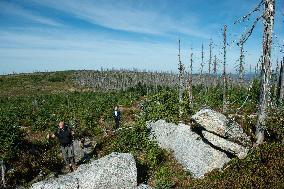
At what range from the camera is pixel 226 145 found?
1390cm

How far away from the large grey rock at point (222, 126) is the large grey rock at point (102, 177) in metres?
3.85

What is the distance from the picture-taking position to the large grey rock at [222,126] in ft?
45.7

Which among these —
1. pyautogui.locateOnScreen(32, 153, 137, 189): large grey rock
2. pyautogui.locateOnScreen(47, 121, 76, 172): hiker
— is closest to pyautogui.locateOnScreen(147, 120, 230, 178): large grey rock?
pyautogui.locateOnScreen(32, 153, 137, 189): large grey rock

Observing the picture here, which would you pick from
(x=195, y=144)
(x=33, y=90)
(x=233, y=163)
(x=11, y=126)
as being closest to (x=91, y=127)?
(x=11, y=126)

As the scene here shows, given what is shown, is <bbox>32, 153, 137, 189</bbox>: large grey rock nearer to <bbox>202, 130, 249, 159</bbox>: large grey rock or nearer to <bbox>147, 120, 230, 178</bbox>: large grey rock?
<bbox>147, 120, 230, 178</bbox>: large grey rock

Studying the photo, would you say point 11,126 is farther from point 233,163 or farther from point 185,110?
point 233,163

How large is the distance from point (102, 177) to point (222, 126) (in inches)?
220

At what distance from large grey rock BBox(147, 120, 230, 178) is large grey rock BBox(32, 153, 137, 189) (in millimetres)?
3106

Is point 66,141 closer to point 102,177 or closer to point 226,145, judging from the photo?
point 102,177

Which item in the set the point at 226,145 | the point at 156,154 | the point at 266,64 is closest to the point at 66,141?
the point at 156,154

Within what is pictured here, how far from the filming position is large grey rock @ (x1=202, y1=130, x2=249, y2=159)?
44.4 ft

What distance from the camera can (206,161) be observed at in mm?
14141

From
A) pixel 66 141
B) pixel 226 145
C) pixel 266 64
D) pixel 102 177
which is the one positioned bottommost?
pixel 102 177

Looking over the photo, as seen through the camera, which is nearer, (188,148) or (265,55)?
(265,55)
